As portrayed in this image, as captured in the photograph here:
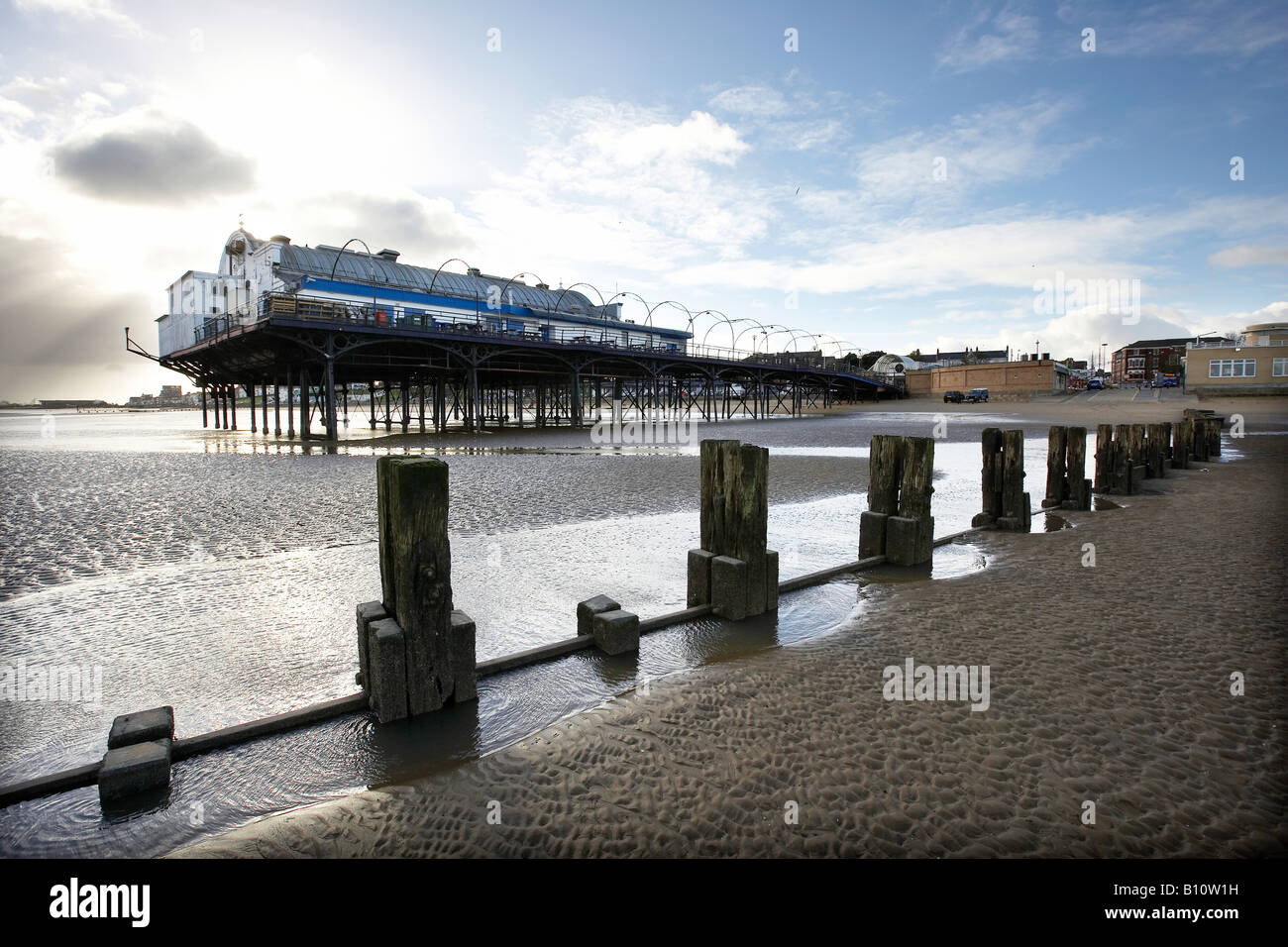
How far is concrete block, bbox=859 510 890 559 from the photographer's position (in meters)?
6.70

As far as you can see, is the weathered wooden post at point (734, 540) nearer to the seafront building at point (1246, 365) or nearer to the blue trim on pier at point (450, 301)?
the blue trim on pier at point (450, 301)

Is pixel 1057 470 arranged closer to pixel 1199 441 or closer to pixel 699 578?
pixel 699 578

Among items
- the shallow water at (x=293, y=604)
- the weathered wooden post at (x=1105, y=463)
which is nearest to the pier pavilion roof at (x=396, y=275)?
the shallow water at (x=293, y=604)

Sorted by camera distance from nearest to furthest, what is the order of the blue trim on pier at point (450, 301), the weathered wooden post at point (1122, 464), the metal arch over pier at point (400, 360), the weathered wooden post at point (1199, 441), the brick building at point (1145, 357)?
the weathered wooden post at point (1122, 464) → the weathered wooden post at point (1199, 441) → the metal arch over pier at point (400, 360) → the blue trim on pier at point (450, 301) → the brick building at point (1145, 357)

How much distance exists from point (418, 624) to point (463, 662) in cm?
36

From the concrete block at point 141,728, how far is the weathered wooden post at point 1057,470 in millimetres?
11190

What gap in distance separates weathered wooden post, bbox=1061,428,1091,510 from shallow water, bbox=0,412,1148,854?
889 mm

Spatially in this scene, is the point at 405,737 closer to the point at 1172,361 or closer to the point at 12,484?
the point at 12,484

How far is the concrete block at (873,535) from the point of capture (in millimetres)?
6699

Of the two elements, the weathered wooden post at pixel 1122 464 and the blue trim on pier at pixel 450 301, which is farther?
the blue trim on pier at pixel 450 301

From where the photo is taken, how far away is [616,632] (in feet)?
13.7

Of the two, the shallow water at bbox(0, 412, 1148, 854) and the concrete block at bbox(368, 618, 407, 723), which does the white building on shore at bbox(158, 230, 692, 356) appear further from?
the concrete block at bbox(368, 618, 407, 723)

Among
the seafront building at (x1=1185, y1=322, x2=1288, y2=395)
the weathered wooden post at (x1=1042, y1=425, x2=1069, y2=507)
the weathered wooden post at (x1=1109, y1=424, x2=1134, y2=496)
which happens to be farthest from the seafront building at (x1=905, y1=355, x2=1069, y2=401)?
the weathered wooden post at (x1=1042, y1=425, x2=1069, y2=507)

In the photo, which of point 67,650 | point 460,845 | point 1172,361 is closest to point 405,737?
point 460,845
